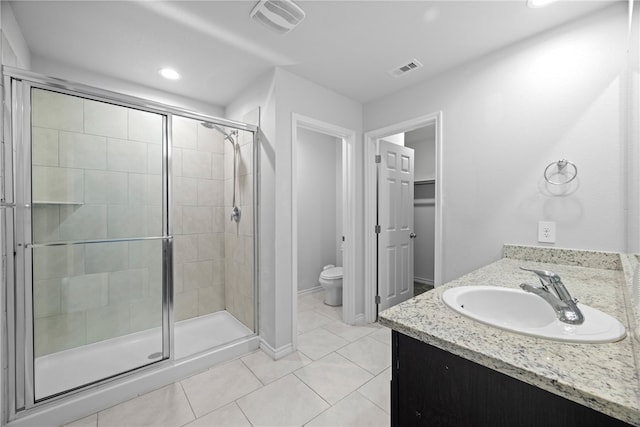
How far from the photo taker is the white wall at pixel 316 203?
370cm

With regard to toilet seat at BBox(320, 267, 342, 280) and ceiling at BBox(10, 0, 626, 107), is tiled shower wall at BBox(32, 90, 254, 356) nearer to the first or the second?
ceiling at BBox(10, 0, 626, 107)

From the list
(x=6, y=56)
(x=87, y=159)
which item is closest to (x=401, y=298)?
(x=87, y=159)

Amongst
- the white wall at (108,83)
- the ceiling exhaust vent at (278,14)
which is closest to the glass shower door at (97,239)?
the white wall at (108,83)

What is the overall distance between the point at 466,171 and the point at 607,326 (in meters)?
1.49

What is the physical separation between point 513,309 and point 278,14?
6.38 ft

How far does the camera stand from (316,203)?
385cm

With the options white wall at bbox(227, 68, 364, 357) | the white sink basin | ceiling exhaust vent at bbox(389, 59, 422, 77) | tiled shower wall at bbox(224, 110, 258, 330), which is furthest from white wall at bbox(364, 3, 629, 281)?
tiled shower wall at bbox(224, 110, 258, 330)

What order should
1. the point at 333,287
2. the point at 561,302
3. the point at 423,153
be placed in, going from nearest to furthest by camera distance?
the point at 561,302
the point at 333,287
the point at 423,153

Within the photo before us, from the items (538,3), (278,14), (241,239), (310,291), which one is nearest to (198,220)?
(241,239)

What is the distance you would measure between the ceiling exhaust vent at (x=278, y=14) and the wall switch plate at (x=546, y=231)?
1.97 m

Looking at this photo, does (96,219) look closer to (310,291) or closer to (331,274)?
(331,274)

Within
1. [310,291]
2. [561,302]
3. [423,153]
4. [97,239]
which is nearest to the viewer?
[561,302]

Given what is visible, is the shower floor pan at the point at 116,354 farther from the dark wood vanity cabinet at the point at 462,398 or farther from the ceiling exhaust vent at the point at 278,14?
the ceiling exhaust vent at the point at 278,14

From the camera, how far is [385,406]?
1585 millimetres
